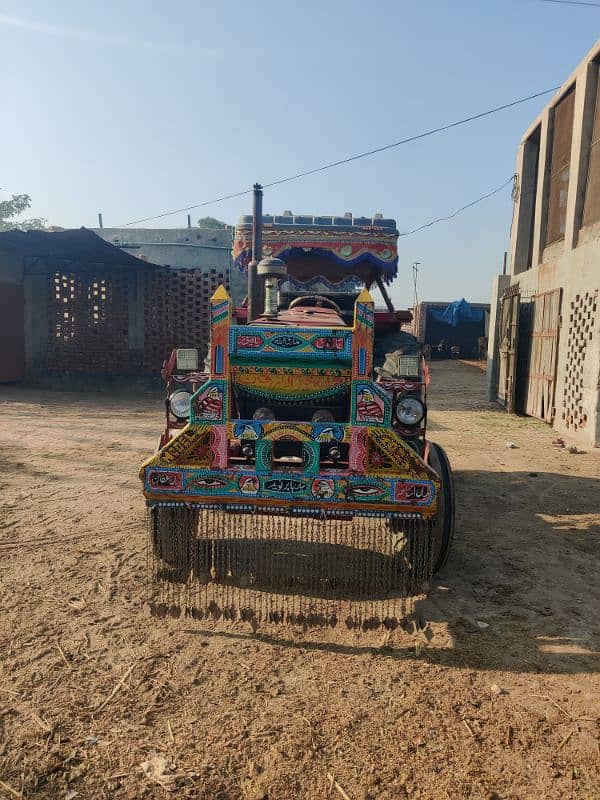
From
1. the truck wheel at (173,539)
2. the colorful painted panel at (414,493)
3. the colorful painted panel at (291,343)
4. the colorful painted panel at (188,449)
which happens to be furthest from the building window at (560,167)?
the truck wheel at (173,539)

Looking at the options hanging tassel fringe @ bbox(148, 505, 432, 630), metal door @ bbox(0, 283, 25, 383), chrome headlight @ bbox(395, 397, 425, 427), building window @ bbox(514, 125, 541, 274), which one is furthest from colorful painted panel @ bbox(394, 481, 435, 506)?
metal door @ bbox(0, 283, 25, 383)

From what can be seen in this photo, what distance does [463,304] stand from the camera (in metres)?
25.6

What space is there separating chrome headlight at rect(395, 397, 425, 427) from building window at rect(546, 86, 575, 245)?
815 centimetres

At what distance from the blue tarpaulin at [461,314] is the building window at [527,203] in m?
13.2

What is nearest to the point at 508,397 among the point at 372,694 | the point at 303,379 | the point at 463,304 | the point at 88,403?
the point at 88,403

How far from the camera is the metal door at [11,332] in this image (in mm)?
13023

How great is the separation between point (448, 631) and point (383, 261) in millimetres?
6468

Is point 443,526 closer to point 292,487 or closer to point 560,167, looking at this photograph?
point 292,487

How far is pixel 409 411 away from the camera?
11.5 feet

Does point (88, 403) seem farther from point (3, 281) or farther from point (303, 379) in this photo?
point (303, 379)

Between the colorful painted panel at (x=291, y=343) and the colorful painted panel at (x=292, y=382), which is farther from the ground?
the colorful painted panel at (x=291, y=343)

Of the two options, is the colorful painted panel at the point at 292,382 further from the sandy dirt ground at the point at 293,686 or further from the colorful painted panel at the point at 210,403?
the sandy dirt ground at the point at 293,686

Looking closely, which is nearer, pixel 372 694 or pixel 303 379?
pixel 372 694

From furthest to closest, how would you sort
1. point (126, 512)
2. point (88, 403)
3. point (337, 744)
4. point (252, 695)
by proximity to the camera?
point (88, 403), point (126, 512), point (252, 695), point (337, 744)
